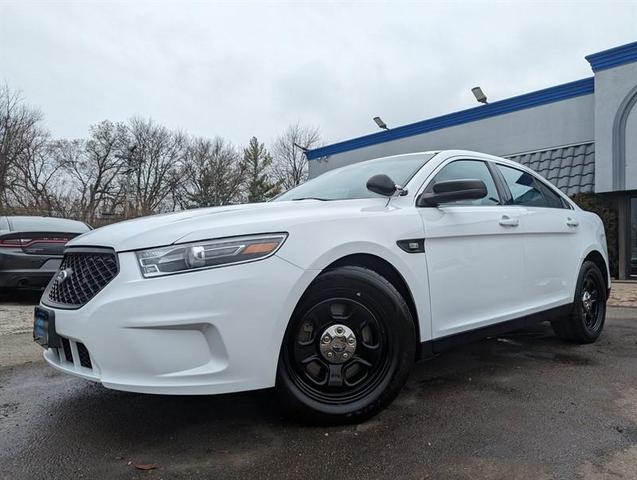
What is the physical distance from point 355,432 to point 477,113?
1244 centimetres

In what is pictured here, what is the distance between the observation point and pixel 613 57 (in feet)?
32.9

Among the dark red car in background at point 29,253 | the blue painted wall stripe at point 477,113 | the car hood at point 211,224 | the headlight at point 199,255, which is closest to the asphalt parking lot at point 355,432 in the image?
the headlight at point 199,255

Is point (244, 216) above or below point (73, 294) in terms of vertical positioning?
above

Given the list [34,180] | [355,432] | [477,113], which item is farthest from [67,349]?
[34,180]

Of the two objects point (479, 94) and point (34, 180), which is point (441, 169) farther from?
point (34, 180)

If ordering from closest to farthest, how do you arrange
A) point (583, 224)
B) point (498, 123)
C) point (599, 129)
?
point (583, 224) → point (599, 129) → point (498, 123)

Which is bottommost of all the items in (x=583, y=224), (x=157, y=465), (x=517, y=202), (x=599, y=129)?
(x=157, y=465)

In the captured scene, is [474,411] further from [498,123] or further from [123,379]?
[498,123]

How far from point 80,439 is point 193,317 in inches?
37.0

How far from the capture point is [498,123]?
41.9 feet

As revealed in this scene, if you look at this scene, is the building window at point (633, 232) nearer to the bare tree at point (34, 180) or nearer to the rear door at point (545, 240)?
the rear door at point (545, 240)

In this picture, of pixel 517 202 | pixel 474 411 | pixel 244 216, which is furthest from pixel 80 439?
pixel 517 202

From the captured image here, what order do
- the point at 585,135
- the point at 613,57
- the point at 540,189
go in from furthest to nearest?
1. the point at 585,135
2. the point at 613,57
3. the point at 540,189

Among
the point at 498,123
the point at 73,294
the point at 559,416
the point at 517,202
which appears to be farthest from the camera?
the point at 498,123
